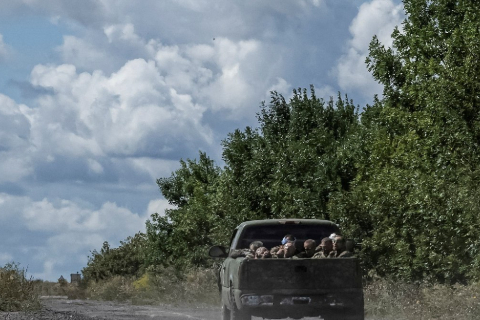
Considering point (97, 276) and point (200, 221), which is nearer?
point (200, 221)

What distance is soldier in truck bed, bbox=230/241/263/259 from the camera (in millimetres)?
14734

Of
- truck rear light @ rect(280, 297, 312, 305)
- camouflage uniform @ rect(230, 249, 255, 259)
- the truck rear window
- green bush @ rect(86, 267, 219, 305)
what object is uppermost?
green bush @ rect(86, 267, 219, 305)

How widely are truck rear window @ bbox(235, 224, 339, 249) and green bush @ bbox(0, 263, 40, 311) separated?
38.1 ft

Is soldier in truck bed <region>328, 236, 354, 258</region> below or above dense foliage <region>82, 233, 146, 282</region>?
below

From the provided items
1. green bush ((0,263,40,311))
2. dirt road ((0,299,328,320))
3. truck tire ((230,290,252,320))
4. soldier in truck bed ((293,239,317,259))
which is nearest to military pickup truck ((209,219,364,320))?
truck tire ((230,290,252,320))

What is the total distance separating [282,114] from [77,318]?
3627cm

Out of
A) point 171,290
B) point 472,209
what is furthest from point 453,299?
point 171,290

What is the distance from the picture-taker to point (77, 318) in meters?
20.7

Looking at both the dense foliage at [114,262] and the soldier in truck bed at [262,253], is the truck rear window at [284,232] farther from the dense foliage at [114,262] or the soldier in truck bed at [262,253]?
the dense foliage at [114,262]

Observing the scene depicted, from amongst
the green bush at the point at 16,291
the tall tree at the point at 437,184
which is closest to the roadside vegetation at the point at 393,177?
the tall tree at the point at 437,184

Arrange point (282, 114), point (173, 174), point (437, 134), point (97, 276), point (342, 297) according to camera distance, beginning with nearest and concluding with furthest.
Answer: point (342, 297) → point (437, 134) → point (282, 114) → point (97, 276) → point (173, 174)

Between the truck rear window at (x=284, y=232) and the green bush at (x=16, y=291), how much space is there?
1160cm

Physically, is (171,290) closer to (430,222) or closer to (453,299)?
(430,222)

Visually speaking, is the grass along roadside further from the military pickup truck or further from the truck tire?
the truck tire
